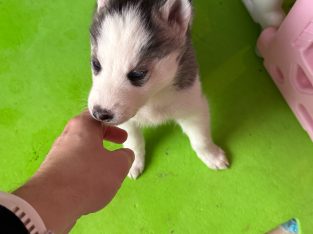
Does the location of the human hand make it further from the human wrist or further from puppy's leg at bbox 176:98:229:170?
puppy's leg at bbox 176:98:229:170

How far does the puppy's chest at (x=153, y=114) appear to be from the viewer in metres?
1.46

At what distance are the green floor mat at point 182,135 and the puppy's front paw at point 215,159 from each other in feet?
0.10

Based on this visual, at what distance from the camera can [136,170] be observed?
72.1 inches

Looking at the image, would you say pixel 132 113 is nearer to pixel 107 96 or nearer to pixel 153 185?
pixel 107 96

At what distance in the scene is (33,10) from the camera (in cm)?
219

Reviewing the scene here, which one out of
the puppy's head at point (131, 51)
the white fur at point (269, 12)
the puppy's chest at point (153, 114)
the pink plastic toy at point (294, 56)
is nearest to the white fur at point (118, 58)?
the puppy's head at point (131, 51)

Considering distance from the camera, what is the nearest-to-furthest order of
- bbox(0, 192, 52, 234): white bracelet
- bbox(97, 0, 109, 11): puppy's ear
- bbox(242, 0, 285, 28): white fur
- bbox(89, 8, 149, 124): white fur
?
bbox(0, 192, 52, 234): white bracelet < bbox(89, 8, 149, 124): white fur < bbox(97, 0, 109, 11): puppy's ear < bbox(242, 0, 285, 28): white fur

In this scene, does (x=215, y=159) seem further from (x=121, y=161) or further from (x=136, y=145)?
(x=121, y=161)

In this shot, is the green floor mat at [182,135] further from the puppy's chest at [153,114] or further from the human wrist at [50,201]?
the human wrist at [50,201]

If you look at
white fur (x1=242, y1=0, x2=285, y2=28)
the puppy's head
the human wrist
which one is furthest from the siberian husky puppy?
white fur (x1=242, y1=0, x2=285, y2=28)

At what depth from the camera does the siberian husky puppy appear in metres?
1.17

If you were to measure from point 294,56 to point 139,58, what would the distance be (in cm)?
87

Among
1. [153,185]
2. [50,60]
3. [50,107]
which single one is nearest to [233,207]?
[153,185]

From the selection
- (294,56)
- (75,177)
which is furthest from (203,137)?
(75,177)
